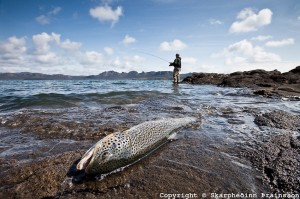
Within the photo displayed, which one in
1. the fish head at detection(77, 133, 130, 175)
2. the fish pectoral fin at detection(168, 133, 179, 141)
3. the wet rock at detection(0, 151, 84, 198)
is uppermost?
the fish head at detection(77, 133, 130, 175)

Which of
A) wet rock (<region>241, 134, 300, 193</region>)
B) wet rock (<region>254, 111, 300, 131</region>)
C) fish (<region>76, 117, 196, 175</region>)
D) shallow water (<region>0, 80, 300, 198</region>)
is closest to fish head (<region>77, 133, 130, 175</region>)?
fish (<region>76, 117, 196, 175</region>)

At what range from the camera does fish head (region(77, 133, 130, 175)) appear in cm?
314

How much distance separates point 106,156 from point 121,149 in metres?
0.31

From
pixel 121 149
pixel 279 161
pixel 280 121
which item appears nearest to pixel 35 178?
pixel 121 149

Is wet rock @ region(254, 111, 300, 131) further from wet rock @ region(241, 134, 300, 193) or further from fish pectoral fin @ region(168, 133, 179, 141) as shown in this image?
fish pectoral fin @ region(168, 133, 179, 141)

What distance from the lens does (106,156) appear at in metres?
3.27

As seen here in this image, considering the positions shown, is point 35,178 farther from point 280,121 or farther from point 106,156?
point 280,121

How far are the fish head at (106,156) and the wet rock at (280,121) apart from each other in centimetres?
425

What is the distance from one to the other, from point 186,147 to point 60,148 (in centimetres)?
250

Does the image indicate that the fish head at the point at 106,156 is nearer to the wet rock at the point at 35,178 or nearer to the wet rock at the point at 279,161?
the wet rock at the point at 35,178

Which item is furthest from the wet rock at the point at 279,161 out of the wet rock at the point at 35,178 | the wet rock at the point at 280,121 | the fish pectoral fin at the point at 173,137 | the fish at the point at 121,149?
the wet rock at the point at 35,178

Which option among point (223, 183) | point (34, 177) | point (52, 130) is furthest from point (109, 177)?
point (52, 130)

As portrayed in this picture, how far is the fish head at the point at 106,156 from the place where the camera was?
3141 millimetres

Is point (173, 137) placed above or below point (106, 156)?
below
